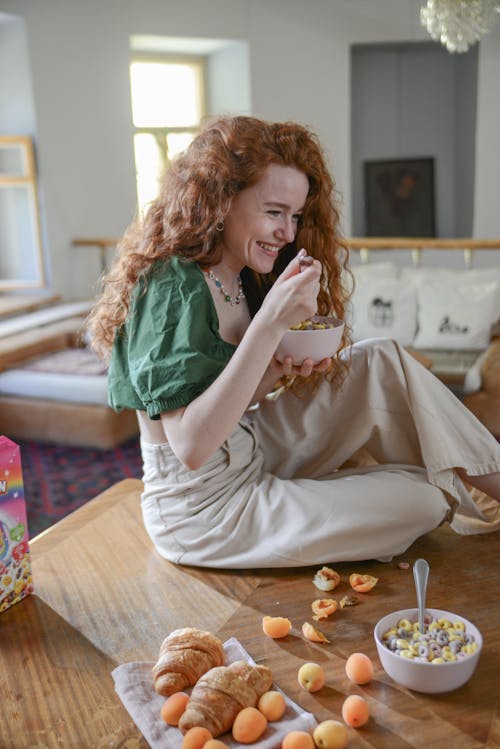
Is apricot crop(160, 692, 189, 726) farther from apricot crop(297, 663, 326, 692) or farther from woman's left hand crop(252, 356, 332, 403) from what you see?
woman's left hand crop(252, 356, 332, 403)

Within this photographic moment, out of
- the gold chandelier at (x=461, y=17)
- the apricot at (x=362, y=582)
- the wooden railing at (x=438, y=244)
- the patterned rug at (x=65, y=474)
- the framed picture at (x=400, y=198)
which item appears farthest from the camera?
the framed picture at (x=400, y=198)

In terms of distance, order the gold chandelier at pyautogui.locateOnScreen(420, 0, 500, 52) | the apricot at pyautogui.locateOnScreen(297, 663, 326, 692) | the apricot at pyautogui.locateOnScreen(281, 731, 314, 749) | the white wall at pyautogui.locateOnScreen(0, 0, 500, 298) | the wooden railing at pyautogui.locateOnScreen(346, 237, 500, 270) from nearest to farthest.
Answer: the apricot at pyautogui.locateOnScreen(281, 731, 314, 749)
the apricot at pyautogui.locateOnScreen(297, 663, 326, 692)
the gold chandelier at pyautogui.locateOnScreen(420, 0, 500, 52)
the wooden railing at pyautogui.locateOnScreen(346, 237, 500, 270)
the white wall at pyautogui.locateOnScreen(0, 0, 500, 298)

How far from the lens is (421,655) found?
1184 mm

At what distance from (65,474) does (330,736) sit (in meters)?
2.43

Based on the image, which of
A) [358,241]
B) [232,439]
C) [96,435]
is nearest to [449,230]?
[358,241]

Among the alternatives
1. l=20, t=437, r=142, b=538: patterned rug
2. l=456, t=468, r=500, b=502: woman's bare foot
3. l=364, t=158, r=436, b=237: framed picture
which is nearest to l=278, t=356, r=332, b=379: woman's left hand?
l=456, t=468, r=500, b=502: woman's bare foot

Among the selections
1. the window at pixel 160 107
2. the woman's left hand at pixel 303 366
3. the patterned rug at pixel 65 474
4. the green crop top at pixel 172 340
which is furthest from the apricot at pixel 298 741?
the window at pixel 160 107

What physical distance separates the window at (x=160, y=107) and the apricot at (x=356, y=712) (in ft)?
16.5

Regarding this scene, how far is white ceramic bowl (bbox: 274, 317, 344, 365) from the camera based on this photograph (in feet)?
4.94

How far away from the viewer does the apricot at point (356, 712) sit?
1.13 meters

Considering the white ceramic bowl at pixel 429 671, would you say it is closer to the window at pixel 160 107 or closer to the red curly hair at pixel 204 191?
the red curly hair at pixel 204 191

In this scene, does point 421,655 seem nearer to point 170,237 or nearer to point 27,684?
point 27,684

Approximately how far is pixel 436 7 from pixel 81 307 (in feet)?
9.18

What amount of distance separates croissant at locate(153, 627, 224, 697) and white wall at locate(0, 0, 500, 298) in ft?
13.9
